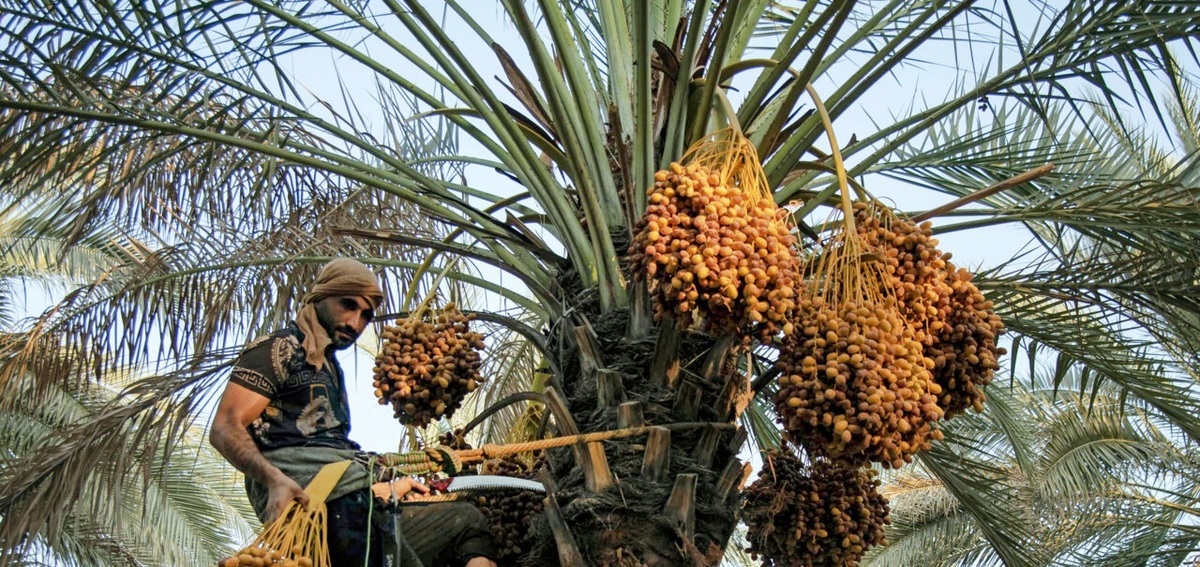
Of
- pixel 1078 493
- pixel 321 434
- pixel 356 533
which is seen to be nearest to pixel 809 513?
pixel 356 533

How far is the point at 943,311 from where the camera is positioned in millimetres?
3547

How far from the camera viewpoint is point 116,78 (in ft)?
16.5

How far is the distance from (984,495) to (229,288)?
9.74 feet

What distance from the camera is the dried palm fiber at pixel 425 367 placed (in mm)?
4125

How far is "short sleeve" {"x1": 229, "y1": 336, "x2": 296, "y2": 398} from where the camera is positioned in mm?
3711

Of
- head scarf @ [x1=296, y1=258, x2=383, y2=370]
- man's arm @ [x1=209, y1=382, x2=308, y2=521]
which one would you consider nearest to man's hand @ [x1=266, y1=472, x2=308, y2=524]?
man's arm @ [x1=209, y1=382, x2=308, y2=521]

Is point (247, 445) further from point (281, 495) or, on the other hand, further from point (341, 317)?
point (341, 317)

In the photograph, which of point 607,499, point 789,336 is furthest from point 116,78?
point 789,336

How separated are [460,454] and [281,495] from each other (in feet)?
1.68

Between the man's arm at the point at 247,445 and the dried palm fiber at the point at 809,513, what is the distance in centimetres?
130

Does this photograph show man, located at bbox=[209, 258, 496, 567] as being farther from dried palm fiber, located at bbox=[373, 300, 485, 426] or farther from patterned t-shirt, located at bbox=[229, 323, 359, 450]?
dried palm fiber, located at bbox=[373, 300, 485, 426]

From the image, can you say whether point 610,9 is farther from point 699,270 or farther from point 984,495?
point 984,495

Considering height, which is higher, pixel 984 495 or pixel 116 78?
pixel 116 78

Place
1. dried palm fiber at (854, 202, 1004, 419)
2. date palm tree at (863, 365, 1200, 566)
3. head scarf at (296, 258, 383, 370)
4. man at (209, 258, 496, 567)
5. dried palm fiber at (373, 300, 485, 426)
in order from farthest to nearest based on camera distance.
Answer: date palm tree at (863, 365, 1200, 566) → dried palm fiber at (373, 300, 485, 426) → head scarf at (296, 258, 383, 370) → man at (209, 258, 496, 567) → dried palm fiber at (854, 202, 1004, 419)
